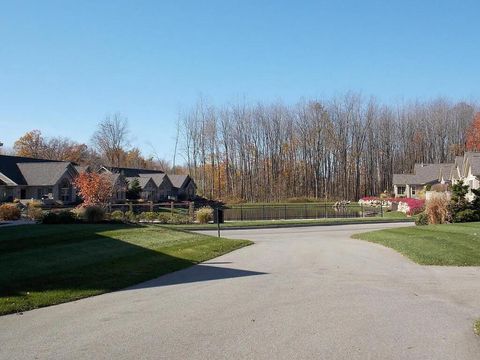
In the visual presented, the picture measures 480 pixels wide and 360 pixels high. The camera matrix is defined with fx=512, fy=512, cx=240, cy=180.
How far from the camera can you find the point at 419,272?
548 inches

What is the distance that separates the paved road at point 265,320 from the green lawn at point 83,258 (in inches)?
32.1

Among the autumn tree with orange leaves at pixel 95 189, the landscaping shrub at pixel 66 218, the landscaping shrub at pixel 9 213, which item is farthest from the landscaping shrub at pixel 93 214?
the autumn tree with orange leaves at pixel 95 189

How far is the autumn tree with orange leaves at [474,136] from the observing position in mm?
87938

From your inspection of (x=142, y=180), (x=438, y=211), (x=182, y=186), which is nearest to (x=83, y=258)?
(x=438, y=211)

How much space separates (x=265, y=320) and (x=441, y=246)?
1243cm

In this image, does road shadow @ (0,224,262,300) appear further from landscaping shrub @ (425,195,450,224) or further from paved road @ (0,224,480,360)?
landscaping shrub @ (425,195,450,224)

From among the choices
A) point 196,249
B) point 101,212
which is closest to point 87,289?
point 196,249

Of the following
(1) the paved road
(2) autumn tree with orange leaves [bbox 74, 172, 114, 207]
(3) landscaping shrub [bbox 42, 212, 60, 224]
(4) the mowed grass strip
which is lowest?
(1) the paved road

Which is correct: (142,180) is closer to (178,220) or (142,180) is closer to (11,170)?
(11,170)

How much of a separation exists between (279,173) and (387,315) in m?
88.6

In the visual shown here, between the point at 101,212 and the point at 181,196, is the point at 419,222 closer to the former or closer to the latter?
the point at 101,212

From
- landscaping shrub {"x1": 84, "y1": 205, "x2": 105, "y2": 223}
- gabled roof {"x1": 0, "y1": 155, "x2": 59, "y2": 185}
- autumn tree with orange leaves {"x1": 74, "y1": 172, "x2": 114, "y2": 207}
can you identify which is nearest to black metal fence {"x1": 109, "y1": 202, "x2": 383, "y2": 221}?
autumn tree with orange leaves {"x1": 74, "y1": 172, "x2": 114, "y2": 207}

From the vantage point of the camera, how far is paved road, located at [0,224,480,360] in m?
6.42

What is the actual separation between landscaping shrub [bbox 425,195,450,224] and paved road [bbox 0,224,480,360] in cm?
1868
